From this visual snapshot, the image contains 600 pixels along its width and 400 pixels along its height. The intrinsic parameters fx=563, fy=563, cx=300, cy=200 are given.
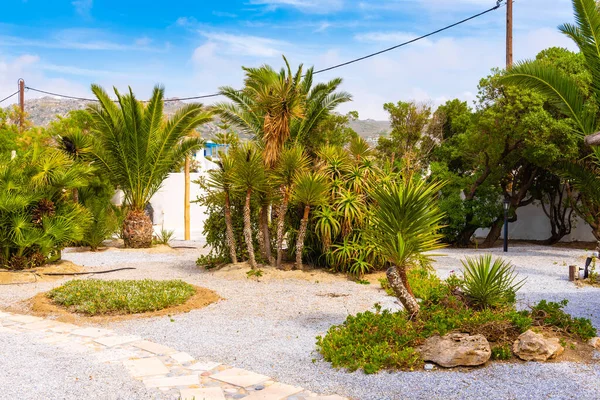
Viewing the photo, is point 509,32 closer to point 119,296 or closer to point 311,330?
point 311,330

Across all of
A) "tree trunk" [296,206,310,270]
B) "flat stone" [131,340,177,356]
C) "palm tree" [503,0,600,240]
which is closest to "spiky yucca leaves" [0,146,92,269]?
"tree trunk" [296,206,310,270]

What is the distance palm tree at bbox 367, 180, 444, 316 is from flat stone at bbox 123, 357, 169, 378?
2.46m

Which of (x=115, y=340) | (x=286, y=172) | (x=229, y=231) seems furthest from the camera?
(x=229, y=231)

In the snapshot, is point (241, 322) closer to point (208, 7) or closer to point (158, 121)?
point (158, 121)

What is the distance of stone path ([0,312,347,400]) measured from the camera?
4.58 m

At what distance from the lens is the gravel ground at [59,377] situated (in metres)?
4.53

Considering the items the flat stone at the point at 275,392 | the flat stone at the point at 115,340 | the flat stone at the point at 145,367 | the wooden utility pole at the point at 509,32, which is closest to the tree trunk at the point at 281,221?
the flat stone at the point at 115,340

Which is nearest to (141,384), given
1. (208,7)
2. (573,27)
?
(573,27)

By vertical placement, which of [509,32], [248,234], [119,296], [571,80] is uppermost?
[509,32]

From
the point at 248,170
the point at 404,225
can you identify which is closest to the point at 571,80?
the point at 404,225

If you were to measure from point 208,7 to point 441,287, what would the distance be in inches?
621

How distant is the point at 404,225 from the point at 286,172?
4372 millimetres

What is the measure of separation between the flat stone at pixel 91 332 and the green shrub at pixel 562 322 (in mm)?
4855

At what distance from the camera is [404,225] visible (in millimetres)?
5949
